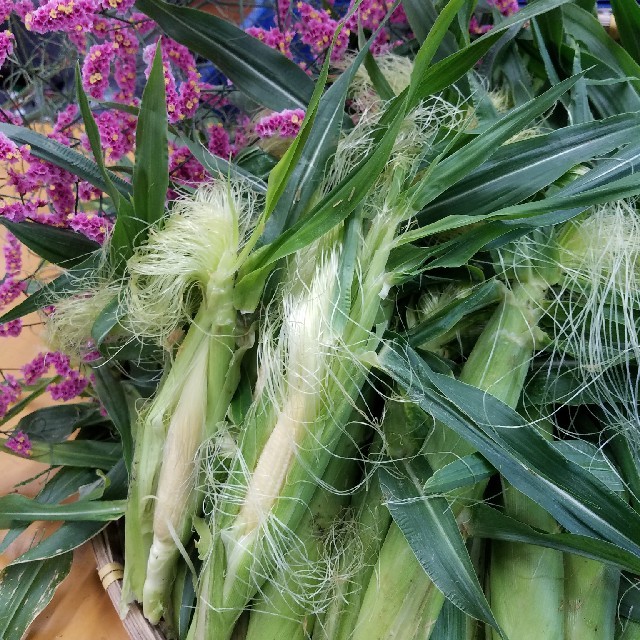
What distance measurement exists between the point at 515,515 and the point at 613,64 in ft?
2.15

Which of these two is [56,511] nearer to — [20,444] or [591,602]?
[20,444]

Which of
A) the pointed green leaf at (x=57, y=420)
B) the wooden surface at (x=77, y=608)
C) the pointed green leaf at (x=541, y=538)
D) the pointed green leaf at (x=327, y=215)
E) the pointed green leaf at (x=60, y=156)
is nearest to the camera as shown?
the pointed green leaf at (x=541, y=538)

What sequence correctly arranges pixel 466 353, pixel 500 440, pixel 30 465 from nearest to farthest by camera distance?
pixel 500 440, pixel 466 353, pixel 30 465

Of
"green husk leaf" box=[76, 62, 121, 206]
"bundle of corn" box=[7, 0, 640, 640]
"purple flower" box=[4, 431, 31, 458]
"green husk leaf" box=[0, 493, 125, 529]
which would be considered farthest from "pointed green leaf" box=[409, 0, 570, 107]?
"purple flower" box=[4, 431, 31, 458]

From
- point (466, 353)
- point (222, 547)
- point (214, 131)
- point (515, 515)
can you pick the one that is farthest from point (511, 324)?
point (214, 131)

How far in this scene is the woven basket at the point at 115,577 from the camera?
2.10 ft

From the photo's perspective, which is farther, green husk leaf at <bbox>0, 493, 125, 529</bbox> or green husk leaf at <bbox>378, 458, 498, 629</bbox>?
green husk leaf at <bbox>0, 493, 125, 529</bbox>

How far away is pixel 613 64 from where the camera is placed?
33.9 inches

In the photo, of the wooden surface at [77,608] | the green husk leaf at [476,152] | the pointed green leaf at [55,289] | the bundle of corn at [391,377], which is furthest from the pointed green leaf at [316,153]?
the wooden surface at [77,608]

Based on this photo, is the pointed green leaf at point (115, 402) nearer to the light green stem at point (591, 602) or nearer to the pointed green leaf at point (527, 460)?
the pointed green leaf at point (527, 460)

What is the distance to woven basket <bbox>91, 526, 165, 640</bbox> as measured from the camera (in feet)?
2.10

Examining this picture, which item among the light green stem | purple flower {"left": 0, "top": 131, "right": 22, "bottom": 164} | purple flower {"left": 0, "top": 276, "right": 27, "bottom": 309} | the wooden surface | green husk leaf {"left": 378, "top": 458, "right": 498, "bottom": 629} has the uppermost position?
purple flower {"left": 0, "top": 131, "right": 22, "bottom": 164}

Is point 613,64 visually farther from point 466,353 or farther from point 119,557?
point 119,557

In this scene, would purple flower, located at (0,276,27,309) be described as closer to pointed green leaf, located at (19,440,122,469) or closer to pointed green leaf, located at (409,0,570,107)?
pointed green leaf, located at (19,440,122,469)
